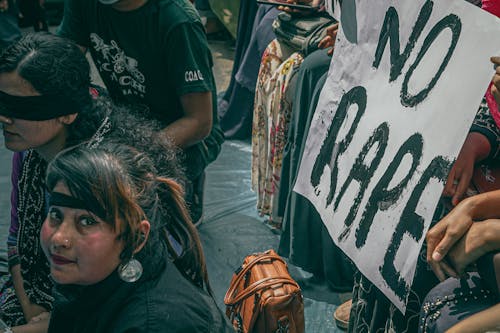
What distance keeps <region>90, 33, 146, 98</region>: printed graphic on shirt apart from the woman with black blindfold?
366 millimetres

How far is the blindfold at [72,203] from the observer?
4.97 ft

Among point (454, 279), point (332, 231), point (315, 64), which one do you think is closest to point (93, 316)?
point (332, 231)

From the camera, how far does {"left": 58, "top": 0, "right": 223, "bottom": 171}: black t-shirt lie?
241cm

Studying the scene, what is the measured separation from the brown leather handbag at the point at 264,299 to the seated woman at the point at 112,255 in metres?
0.25

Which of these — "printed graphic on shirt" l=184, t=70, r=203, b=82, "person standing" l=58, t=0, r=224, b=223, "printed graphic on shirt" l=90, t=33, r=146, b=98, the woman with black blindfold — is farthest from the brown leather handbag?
"printed graphic on shirt" l=90, t=33, r=146, b=98

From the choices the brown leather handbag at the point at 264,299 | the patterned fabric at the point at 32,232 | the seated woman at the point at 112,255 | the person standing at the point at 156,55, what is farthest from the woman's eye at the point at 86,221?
the person standing at the point at 156,55

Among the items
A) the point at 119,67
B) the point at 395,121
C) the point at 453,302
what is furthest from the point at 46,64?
the point at 453,302

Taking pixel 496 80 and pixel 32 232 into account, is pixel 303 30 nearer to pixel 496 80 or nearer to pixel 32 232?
pixel 32 232

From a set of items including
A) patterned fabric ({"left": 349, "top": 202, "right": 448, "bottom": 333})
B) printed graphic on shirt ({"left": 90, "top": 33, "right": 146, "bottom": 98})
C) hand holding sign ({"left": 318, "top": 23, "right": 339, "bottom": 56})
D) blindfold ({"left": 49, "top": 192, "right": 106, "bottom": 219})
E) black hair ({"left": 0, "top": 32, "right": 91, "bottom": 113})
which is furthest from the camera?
printed graphic on shirt ({"left": 90, "top": 33, "right": 146, "bottom": 98})

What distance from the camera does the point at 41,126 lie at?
198 cm

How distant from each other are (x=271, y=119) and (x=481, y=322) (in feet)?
6.06

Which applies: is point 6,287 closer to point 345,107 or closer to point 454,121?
point 345,107

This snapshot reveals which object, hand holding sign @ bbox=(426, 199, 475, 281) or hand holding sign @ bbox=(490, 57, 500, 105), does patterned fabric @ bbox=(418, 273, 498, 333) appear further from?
hand holding sign @ bbox=(490, 57, 500, 105)

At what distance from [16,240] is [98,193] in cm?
87
